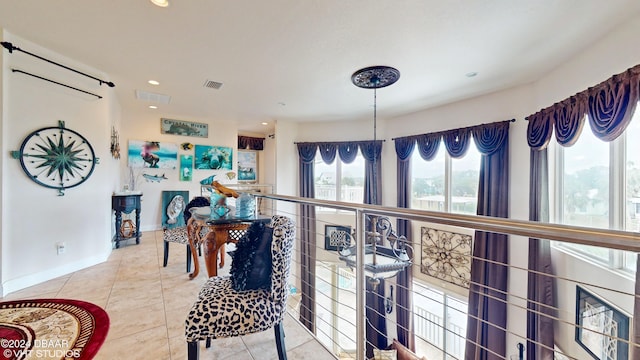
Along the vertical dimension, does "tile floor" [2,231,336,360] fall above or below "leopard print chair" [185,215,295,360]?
below

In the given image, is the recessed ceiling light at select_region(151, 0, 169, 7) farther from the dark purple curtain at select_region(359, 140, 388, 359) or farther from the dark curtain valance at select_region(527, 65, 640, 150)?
the dark purple curtain at select_region(359, 140, 388, 359)

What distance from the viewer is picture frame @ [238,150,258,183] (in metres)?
7.26

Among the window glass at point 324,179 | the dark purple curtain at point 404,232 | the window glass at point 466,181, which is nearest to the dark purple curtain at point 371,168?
the dark purple curtain at point 404,232

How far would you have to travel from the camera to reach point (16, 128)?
2648 millimetres

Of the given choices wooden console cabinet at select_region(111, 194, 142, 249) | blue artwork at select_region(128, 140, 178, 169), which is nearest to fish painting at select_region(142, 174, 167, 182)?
blue artwork at select_region(128, 140, 178, 169)

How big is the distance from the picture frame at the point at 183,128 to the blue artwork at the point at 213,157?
330 millimetres

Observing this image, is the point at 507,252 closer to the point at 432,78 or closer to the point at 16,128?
the point at 432,78

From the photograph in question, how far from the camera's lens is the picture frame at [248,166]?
7.26m

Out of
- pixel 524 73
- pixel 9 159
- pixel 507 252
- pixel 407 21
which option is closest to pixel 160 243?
pixel 9 159

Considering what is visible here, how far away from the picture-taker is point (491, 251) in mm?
3826

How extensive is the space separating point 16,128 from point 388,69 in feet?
13.6

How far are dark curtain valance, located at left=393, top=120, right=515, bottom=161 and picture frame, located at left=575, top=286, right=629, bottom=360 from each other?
2.12 m

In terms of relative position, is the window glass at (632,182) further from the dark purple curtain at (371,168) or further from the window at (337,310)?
the window at (337,310)

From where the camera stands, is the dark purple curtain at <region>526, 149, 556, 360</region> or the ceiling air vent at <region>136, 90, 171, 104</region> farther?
the ceiling air vent at <region>136, 90, 171, 104</region>
